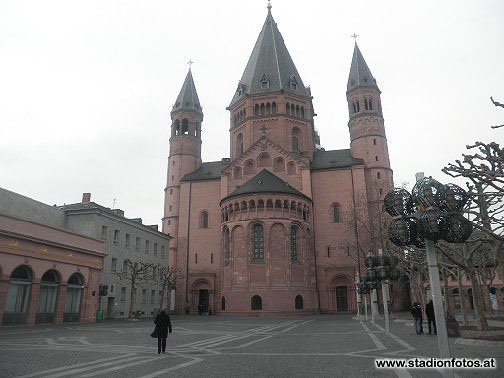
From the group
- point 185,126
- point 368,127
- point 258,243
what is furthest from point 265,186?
point 185,126

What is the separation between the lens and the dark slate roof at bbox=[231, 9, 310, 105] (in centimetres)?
6225

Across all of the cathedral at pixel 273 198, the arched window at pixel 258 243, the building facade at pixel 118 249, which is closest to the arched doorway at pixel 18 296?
the building facade at pixel 118 249

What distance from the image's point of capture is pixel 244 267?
46656 millimetres

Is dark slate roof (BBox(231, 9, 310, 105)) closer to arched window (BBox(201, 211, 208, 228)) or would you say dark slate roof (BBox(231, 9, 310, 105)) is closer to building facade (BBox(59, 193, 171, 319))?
arched window (BBox(201, 211, 208, 228))

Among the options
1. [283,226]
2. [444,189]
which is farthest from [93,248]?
[444,189]

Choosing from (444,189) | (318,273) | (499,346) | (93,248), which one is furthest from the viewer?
(318,273)

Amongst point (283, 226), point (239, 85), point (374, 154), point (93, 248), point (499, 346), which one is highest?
point (239, 85)

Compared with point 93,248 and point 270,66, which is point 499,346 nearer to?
point 93,248

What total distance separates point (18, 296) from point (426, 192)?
28039mm

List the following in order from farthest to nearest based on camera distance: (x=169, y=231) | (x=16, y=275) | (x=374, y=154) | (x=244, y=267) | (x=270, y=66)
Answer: (x=270, y=66) → (x=169, y=231) → (x=374, y=154) → (x=244, y=267) → (x=16, y=275)

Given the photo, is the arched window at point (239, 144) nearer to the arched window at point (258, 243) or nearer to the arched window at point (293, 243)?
the arched window at point (258, 243)

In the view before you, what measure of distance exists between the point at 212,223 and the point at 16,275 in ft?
106

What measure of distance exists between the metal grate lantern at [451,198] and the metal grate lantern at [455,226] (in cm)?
25

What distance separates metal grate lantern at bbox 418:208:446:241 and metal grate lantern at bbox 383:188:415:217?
648 millimetres
